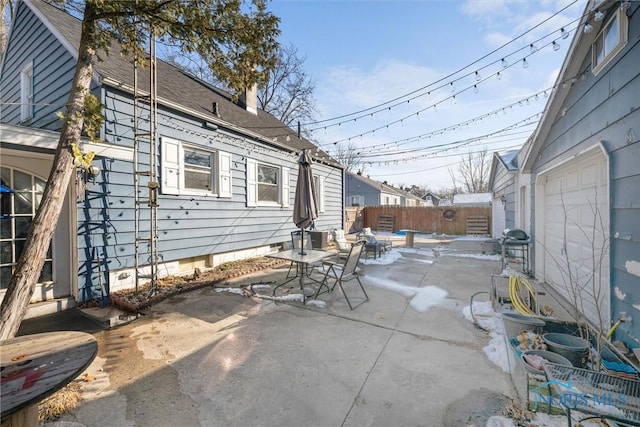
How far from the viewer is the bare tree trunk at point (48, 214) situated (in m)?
2.48

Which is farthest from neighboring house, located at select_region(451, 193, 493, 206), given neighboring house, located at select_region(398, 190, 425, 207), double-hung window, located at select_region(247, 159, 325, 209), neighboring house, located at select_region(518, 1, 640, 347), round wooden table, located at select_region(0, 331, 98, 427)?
round wooden table, located at select_region(0, 331, 98, 427)

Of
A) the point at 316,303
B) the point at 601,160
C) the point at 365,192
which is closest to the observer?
the point at 601,160

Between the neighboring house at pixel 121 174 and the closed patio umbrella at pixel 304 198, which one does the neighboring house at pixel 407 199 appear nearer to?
the neighboring house at pixel 121 174

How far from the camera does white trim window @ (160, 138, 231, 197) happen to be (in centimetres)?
528

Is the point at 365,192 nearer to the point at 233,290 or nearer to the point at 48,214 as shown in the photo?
the point at 233,290

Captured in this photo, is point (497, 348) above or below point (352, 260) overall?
below

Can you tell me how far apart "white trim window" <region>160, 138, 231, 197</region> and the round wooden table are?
3.88m

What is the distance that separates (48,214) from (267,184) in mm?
5587

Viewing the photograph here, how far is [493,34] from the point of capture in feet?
17.7

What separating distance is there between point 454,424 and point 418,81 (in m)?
7.11

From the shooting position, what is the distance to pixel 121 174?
15.1 feet

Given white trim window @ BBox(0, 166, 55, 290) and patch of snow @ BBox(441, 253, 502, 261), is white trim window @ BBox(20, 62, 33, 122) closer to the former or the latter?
white trim window @ BBox(0, 166, 55, 290)

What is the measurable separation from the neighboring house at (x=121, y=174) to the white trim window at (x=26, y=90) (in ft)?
0.08

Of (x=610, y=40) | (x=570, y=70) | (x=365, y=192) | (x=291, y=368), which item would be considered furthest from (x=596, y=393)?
(x=365, y=192)
